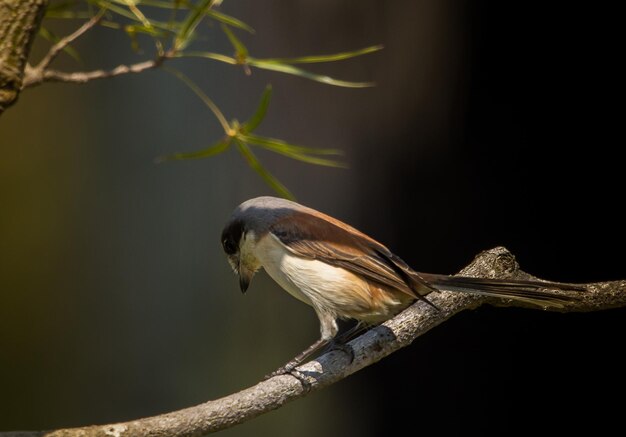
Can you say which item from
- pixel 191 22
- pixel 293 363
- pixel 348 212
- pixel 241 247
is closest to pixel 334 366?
pixel 293 363

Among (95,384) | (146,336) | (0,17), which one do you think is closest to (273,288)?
(146,336)

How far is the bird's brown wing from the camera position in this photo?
1855 millimetres

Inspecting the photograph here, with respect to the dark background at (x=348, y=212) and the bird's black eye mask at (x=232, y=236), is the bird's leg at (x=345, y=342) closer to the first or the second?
the bird's black eye mask at (x=232, y=236)

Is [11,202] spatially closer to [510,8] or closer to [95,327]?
[95,327]

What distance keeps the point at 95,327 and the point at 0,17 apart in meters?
2.17

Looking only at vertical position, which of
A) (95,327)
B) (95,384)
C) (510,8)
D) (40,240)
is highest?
(510,8)

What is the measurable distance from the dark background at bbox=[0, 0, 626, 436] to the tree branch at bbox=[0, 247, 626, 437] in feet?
2.37

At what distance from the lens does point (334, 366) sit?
5.33ft

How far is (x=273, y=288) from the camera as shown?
3.06 meters

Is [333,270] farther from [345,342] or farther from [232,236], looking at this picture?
[232,236]

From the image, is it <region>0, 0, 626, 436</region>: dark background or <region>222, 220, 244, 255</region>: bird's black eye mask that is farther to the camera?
<region>0, 0, 626, 436</region>: dark background

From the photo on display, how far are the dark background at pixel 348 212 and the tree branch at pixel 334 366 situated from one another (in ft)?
2.37

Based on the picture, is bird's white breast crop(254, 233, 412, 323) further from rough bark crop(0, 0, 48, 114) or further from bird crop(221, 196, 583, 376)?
rough bark crop(0, 0, 48, 114)

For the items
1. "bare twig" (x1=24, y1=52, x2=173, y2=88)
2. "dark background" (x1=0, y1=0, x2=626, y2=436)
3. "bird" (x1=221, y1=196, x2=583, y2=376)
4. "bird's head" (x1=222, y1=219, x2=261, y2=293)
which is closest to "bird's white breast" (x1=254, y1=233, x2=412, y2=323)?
"bird" (x1=221, y1=196, x2=583, y2=376)
